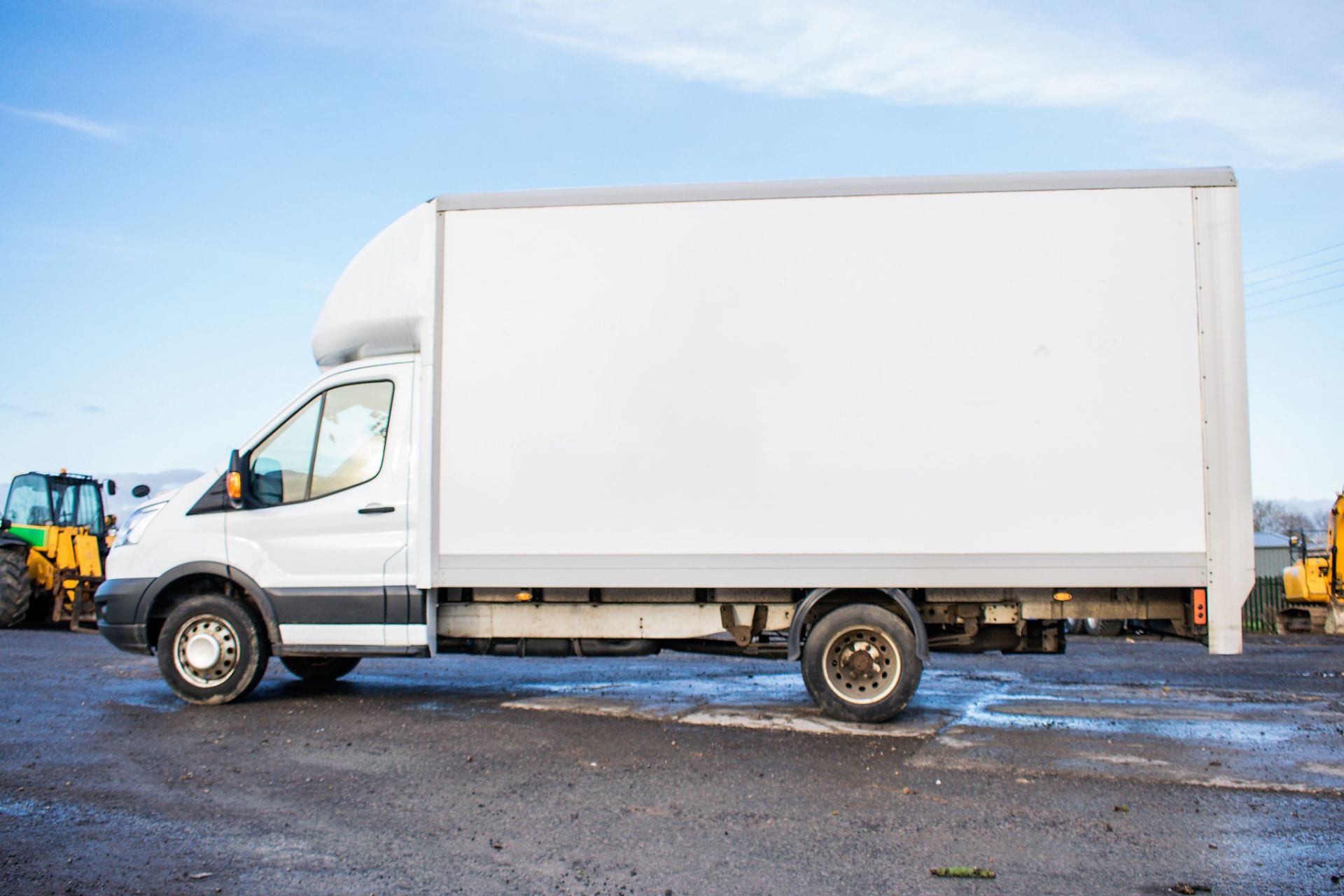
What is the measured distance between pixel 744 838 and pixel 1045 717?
156 inches

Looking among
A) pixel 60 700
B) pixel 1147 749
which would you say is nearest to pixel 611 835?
pixel 1147 749

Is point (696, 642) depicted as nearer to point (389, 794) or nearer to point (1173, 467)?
point (389, 794)

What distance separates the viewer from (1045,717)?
7.85 metres

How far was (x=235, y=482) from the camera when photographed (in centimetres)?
783

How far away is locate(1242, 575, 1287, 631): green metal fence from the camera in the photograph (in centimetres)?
2152

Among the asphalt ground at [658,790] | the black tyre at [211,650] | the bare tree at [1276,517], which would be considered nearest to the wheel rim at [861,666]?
the asphalt ground at [658,790]

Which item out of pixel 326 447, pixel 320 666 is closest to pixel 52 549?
pixel 320 666

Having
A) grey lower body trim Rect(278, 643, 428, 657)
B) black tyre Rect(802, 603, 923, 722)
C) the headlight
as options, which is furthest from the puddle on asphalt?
the headlight

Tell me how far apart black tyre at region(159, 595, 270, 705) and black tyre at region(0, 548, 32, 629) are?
1061cm

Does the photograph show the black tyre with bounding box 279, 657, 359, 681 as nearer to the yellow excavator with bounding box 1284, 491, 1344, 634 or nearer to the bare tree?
the yellow excavator with bounding box 1284, 491, 1344, 634

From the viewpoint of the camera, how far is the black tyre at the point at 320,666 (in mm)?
9117

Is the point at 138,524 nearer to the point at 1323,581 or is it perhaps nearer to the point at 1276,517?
the point at 1323,581

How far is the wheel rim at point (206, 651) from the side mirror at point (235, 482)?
0.87 metres

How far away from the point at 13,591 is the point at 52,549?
45.6 inches
